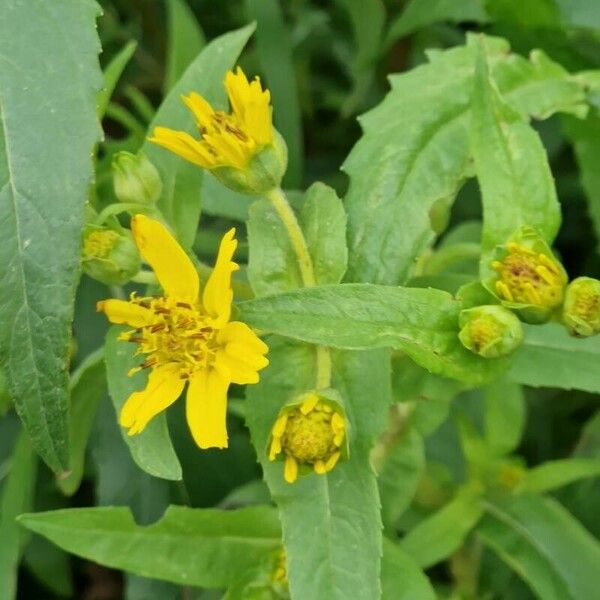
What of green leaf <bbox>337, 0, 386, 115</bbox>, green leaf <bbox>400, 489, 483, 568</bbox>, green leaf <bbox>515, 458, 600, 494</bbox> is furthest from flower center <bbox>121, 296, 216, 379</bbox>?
green leaf <bbox>337, 0, 386, 115</bbox>

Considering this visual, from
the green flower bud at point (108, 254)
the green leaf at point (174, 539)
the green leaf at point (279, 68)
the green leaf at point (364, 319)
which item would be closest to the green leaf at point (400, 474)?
the green leaf at point (174, 539)

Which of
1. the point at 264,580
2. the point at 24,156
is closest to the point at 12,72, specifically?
the point at 24,156

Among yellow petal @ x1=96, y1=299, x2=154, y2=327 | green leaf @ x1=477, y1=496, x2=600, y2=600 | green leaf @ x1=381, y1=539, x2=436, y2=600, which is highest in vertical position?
yellow petal @ x1=96, y1=299, x2=154, y2=327

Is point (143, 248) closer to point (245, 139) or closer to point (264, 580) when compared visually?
point (245, 139)

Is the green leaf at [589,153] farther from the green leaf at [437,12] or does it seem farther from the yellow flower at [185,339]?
the yellow flower at [185,339]

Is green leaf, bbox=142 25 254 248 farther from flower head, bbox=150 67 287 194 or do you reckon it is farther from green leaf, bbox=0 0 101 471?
green leaf, bbox=0 0 101 471

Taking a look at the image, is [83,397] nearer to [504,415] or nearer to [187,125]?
[187,125]

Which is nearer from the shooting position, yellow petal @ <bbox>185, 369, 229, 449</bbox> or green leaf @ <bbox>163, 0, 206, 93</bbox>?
yellow petal @ <bbox>185, 369, 229, 449</bbox>
